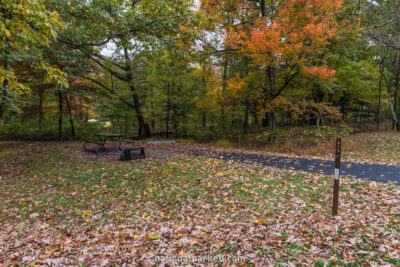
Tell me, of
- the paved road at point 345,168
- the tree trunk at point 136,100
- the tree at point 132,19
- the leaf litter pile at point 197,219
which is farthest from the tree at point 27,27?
the tree trunk at point 136,100

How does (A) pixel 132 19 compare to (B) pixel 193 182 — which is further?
(A) pixel 132 19

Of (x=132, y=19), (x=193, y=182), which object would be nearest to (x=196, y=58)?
(x=132, y=19)

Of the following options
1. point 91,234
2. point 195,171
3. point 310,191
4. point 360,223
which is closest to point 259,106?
point 195,171

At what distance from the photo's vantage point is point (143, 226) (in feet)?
13.0

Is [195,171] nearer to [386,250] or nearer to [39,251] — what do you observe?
[39,251]

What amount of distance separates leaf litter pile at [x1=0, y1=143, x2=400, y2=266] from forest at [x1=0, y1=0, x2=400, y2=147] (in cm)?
280

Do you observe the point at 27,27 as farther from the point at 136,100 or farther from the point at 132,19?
the point at 136,100

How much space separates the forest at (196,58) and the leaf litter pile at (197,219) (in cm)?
280

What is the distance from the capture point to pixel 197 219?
13.4 ft

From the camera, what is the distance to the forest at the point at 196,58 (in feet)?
20.8

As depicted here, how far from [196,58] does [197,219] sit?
20.3ft

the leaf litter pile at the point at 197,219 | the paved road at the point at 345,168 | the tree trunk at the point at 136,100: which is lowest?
the leaf litter pile at the point at 197,219

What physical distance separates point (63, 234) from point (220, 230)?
2.78 metres

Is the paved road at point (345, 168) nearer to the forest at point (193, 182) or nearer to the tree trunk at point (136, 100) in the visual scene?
the forest at point (193, 182)
